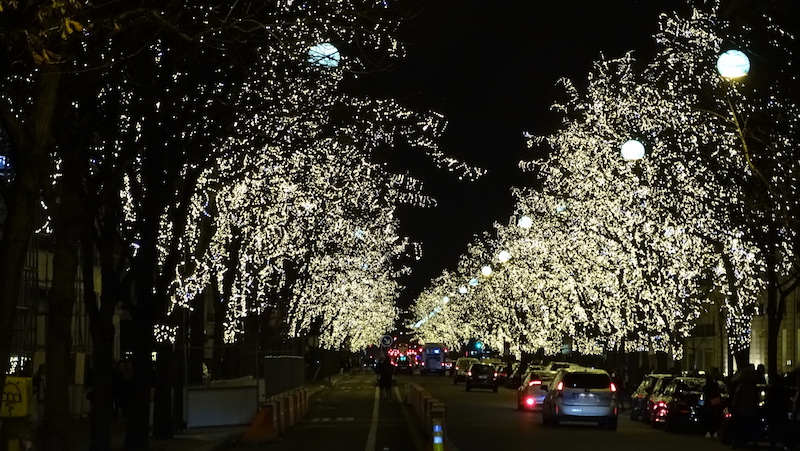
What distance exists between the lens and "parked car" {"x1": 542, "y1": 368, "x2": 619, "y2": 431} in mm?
34250

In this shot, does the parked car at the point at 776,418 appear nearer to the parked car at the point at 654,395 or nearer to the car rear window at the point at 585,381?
the car rear window at the point at 585,381

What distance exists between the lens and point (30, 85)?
1593cm

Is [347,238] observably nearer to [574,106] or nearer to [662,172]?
[574,106]

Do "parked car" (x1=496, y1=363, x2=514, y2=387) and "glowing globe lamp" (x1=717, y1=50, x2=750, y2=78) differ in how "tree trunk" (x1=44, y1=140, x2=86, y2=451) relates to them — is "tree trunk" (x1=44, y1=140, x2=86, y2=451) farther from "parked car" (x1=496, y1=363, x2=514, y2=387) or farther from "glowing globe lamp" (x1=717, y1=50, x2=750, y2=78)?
"parked car" (x1=496, y1=363, x2=514, y2=387)

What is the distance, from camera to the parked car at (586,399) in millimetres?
34250

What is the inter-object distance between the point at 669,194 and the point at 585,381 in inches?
304

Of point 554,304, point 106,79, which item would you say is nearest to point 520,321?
point 554,304

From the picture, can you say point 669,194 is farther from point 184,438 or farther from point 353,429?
point 184,438

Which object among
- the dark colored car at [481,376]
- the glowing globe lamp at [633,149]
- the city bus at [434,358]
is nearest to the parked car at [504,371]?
the dark colored car at [481,376]

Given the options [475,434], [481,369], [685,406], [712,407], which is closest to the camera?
[475,434]

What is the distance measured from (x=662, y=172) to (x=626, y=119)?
251 centimetres

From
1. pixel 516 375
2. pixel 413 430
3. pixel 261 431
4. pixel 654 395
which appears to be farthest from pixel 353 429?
pixel 516 375

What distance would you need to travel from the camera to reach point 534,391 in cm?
4544

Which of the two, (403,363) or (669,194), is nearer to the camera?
(669,194)
